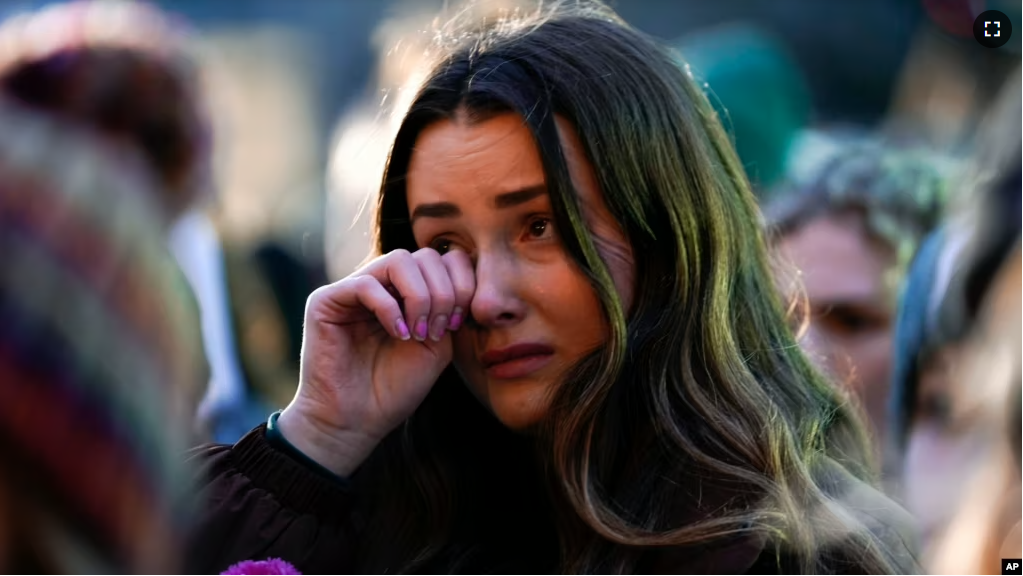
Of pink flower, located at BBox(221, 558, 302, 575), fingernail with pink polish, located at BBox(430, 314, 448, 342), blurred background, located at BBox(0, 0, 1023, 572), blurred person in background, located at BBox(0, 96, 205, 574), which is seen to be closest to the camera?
blurred person in background, located at BBox(0, 96, 205, 574)

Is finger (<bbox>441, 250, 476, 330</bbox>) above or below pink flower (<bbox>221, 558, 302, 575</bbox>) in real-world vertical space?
above

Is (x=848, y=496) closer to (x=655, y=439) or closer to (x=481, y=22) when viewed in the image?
(x=655, y=439)

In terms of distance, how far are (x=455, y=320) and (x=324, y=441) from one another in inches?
12.7

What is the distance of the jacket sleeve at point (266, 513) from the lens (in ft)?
6.59

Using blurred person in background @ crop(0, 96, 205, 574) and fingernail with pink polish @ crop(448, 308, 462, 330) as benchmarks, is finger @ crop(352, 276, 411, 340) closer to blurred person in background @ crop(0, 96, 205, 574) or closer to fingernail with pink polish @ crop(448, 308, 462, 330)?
fingernail with pink polish @ crop(448, 308, 462, 330)

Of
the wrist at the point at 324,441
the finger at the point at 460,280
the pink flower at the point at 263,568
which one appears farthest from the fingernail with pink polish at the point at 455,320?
the pink flower at the point at 263,568

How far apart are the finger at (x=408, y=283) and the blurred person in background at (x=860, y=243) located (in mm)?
1198

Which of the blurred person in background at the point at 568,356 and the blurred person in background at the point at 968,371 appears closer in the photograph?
the blurred person in background at the point at 968,371

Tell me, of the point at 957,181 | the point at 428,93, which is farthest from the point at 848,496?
the point at 957,181

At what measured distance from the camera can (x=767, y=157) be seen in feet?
12.3

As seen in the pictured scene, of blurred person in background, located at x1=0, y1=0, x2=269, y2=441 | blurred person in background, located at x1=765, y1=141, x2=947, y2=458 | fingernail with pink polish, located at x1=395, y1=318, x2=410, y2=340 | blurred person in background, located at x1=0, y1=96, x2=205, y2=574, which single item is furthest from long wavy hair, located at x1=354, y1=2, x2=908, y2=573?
blurred person in background, located at x1=765, y1=141, x2=947, y2=458

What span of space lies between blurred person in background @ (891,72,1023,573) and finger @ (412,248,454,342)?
2.61ft

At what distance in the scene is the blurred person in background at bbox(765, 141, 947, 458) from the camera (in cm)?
313

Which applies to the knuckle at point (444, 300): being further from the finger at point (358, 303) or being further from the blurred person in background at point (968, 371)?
the blurred person in background at point (968, 371)
